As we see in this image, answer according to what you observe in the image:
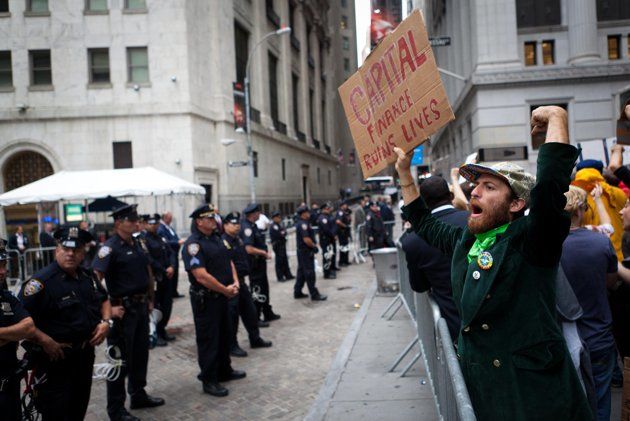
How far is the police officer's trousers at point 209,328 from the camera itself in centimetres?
597

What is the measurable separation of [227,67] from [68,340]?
86.9 ft

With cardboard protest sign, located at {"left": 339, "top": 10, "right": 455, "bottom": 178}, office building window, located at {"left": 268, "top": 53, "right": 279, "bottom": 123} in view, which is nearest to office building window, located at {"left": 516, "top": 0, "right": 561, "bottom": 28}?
cardboard protest sign, located at {"left": 339, "top": 10, "right": 455, "bottom": 178}

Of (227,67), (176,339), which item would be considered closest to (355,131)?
(176,339)

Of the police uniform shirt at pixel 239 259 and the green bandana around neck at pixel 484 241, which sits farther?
the police uniform shirt at pixel 239 259

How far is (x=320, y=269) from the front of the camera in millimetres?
16500

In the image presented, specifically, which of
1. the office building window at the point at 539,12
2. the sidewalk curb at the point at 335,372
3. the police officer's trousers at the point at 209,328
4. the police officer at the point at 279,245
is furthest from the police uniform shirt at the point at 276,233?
the office building window at the point at 539,12

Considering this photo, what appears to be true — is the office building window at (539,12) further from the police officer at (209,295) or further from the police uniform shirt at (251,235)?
the police officer at (209,295)

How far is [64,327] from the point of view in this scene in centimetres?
432

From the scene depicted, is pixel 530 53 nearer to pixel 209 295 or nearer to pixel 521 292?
pixel 209 295

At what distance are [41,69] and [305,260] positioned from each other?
20.8 m

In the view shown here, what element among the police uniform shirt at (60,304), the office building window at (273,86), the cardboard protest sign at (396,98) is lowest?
the police uniform shirt at (60,304)

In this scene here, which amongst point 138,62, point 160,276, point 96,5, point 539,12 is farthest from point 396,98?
point 96,5

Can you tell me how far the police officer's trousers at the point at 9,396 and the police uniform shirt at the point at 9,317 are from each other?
0.19 ft

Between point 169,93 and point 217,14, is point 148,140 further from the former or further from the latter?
point 217,14
